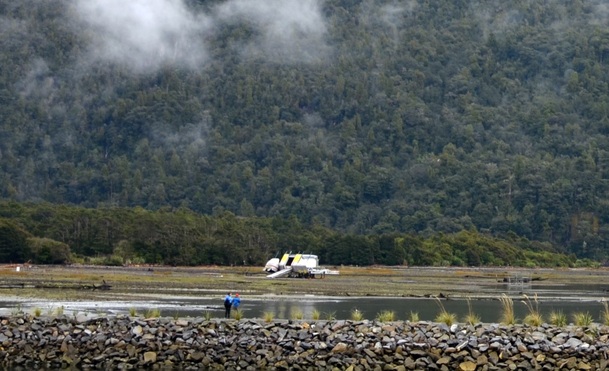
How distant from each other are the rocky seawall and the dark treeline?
7673 centimetres

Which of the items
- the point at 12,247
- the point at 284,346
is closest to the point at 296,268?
the point at 12,247

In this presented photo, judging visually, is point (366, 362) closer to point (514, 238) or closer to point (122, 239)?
point (122, 239)

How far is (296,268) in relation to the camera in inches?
4562

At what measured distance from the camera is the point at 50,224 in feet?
452

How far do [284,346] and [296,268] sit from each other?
73.6m

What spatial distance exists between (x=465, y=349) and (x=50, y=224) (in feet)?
331

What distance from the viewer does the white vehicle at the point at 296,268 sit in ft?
371

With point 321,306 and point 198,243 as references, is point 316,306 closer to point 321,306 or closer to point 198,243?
point 321,306

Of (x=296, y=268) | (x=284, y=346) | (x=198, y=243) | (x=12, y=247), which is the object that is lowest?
(x=284, y=346)

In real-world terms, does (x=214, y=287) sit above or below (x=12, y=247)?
below

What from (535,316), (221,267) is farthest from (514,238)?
(535,316)

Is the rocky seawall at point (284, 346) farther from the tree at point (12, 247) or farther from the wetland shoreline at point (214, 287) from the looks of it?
the tree at point (12, 247)

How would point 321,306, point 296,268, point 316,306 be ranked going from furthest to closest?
1. point 296,268
2. point 321,306
3. point 316,306

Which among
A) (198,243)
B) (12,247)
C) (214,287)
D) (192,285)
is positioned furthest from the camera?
(198,243)
